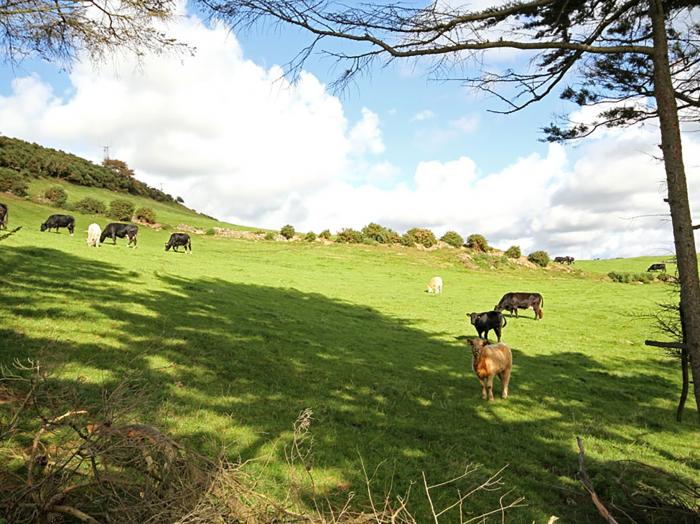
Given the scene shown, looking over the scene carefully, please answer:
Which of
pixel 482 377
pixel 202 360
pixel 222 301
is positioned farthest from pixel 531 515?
pixel 222 301

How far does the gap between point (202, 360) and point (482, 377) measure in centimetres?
640

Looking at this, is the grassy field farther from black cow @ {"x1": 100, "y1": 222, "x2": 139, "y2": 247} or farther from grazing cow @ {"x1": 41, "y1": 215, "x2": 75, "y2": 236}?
grazing cow @ {"x1": 41, "y1": 215, "x2": 75, "y2": 236}

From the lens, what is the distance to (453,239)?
167 feet

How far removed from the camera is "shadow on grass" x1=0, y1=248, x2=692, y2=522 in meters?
5.94

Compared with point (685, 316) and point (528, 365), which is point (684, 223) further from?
point (528, 365)

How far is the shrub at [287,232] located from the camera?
164ft

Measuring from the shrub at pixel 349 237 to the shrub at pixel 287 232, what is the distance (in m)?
5.98

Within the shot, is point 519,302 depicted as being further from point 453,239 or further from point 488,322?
point 453,239

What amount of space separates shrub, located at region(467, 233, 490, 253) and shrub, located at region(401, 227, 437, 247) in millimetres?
4977

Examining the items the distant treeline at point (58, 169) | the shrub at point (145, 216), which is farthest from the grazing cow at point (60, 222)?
the distant treeline at point (58, 169)

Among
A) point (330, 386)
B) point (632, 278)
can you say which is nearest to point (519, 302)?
point (330, 386)

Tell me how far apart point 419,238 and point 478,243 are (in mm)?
7501

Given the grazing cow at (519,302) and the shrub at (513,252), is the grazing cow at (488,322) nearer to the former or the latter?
the grazing cow at (519,302)

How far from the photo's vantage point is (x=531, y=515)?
522cm
